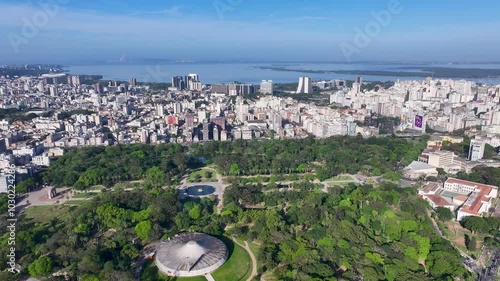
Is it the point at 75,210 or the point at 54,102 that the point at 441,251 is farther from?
the point at 54,102

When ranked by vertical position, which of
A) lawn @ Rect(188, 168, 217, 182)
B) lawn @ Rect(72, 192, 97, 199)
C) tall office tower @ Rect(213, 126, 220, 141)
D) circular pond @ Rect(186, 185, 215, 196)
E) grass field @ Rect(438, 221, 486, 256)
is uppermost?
tall office tower @ Rect(213, 126, 220, 141)

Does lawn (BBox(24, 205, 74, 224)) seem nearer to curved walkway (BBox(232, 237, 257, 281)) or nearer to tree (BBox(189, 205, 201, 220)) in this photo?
tree (BBox(189, 205, 201, 220))

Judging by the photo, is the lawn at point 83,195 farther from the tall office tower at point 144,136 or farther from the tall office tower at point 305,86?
the tall office tower at point 305,86

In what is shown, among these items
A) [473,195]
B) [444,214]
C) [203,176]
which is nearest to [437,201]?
[444,214]

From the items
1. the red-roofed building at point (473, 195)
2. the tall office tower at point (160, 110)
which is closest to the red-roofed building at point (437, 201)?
the red-roofed building at point (473, 195)

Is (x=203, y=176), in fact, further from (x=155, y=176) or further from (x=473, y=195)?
(x=473, y=195)

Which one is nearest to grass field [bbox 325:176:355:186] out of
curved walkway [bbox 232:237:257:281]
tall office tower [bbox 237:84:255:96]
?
curved walkway [bbox 232:237:257:281]

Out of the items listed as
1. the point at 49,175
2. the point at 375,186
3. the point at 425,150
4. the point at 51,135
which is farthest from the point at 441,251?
the point at 51,135
